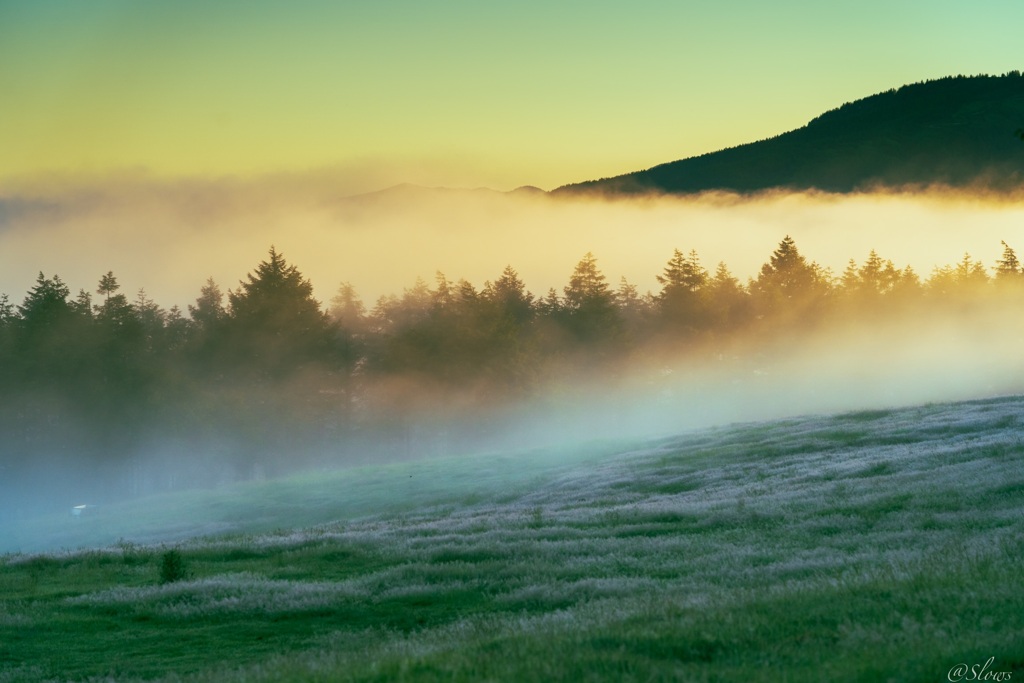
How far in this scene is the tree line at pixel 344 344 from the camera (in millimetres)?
87750

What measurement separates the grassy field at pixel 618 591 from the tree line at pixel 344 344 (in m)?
54.9

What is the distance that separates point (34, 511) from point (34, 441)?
8197 mm

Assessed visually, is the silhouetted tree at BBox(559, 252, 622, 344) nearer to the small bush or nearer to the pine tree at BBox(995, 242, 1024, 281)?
the pine tree at BBox(995, 242, 1024, 281)

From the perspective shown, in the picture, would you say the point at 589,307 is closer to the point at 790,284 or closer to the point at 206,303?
the point at 790,284

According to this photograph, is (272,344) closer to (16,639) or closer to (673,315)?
(673,315)

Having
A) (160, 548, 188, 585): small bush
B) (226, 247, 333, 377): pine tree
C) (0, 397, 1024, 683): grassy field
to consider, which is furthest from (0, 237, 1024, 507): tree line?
(160, 548, 188, 585): small bush

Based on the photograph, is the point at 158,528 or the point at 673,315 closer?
the point at 158,528

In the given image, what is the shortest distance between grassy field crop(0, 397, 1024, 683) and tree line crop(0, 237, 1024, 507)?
5487cm

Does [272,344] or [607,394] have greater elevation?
[272,344]

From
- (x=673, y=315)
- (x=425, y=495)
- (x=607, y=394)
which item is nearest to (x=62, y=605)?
(x=425, y=495)

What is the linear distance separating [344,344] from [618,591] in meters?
94.3

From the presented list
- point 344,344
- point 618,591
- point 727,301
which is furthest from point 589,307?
point 618,591

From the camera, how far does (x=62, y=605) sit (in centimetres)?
2188

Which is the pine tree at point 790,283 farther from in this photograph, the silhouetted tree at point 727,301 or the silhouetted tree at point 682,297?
the silhouetted tree at point 682,297
